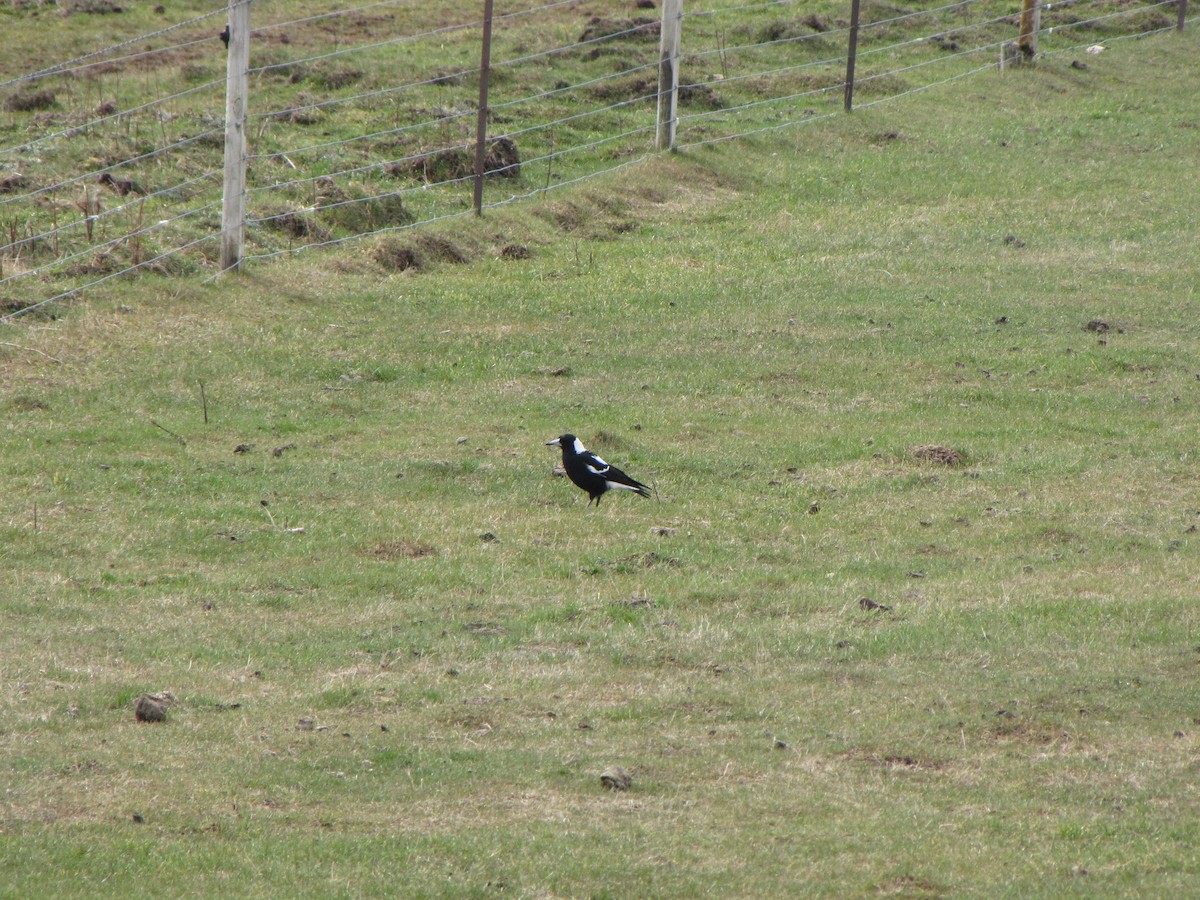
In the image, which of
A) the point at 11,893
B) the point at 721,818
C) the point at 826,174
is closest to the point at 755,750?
the point at 721,818

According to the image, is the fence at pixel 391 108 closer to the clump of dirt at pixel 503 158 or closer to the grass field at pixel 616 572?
the clump of dirt at pixel 503 158

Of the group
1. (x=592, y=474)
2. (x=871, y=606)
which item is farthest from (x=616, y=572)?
(x=871, y=606)

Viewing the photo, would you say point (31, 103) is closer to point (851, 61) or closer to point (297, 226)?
point (297, 226)

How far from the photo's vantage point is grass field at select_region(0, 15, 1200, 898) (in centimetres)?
609

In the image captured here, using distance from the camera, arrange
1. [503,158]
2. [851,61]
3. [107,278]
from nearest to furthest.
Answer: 1. [107,278]
2. [503,158]
3. [851,61]

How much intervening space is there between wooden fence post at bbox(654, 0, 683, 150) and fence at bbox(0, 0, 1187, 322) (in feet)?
0.12

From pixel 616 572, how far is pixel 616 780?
119 inches

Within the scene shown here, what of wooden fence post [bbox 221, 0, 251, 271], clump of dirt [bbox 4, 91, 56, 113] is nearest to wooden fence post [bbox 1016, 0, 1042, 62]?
clump of dirt [bbox 4, 91, 56, 113]

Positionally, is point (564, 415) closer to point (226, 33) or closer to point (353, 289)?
point (353, 289)

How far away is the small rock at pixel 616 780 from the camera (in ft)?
21.4

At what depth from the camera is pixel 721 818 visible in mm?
6281

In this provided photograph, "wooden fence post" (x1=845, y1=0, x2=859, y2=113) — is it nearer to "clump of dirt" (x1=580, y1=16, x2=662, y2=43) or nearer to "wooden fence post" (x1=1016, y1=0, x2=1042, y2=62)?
"clump of dirt" (x1=580, y1=16, x2=662, y2=43)

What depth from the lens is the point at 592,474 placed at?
10.6 m

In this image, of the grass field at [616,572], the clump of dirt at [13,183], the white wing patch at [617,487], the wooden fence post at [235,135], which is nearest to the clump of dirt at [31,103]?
the clump of dirt at [13,183]
